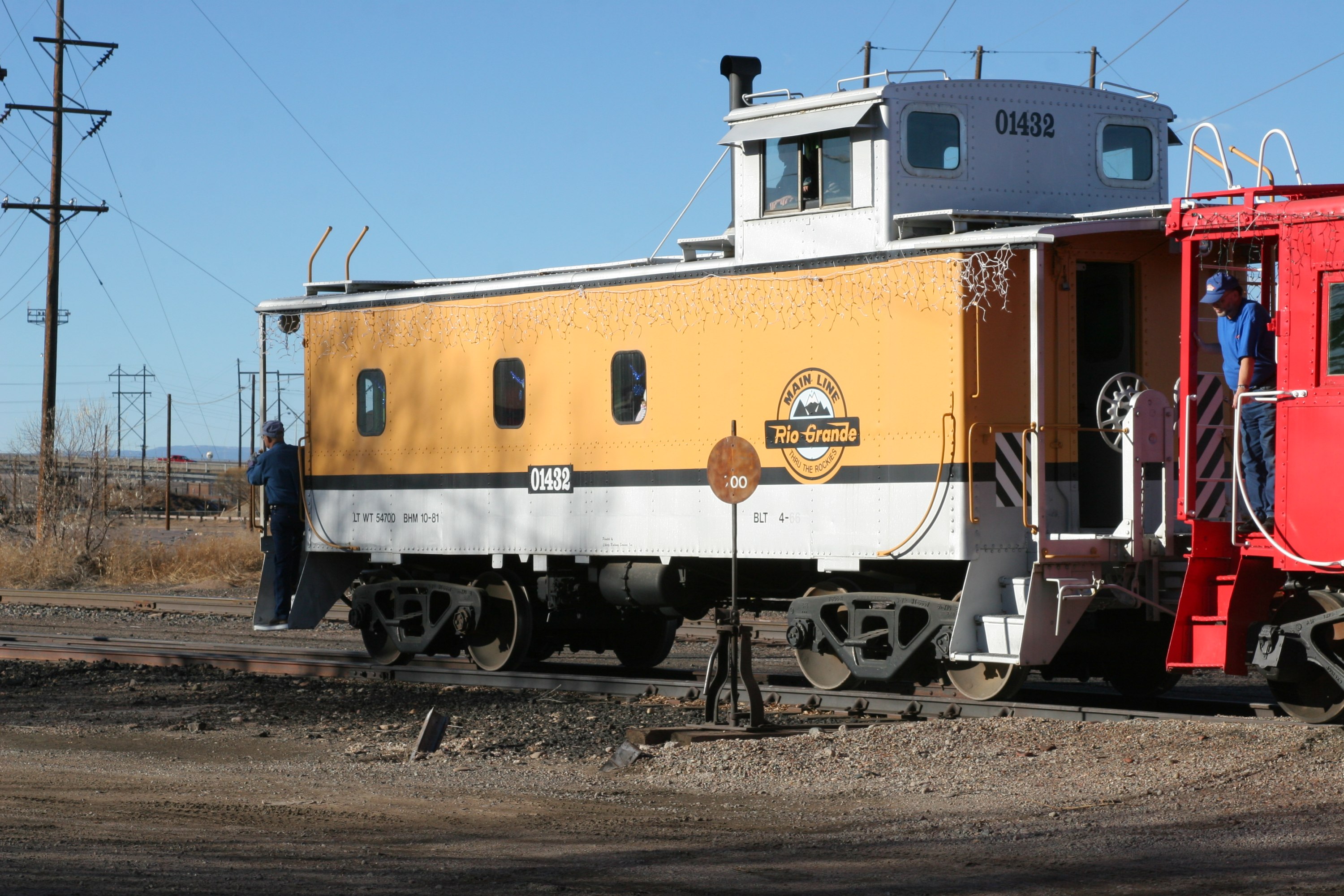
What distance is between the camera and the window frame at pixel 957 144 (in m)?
12.6

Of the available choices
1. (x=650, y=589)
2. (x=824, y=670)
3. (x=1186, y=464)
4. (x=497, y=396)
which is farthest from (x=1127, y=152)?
(x=497, y=396)

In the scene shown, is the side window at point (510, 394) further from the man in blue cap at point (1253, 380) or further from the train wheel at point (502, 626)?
the man in blue cap at point (1253, 380)

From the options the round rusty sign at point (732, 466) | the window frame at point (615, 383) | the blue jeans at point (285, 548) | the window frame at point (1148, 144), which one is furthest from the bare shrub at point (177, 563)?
the window frame at point (1148, 144)

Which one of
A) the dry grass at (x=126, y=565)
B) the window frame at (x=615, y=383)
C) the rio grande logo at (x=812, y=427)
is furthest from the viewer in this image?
the dry grass at (x=126, y=565)

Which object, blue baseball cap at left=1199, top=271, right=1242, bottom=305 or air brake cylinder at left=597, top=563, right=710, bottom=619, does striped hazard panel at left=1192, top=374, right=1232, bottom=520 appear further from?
air brake cylinder at left=597, top=563, right=710, bottom=619

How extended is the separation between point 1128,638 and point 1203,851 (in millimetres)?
5438

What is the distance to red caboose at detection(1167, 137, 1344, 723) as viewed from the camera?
10.0 m

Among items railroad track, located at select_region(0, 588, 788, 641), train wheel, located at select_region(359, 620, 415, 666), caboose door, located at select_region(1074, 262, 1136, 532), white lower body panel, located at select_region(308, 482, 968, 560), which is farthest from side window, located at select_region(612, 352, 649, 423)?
railroad track, located at select_region(0, 588, 788, 641)

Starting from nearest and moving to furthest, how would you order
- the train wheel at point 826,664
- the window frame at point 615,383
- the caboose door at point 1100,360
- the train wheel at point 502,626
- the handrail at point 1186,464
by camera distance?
the handrail at point 1186,464 → the caboose door at point 1100,360 → the train wheel at point 826,664 → the window frame at point 615,383 → the train wheel at point 502,626

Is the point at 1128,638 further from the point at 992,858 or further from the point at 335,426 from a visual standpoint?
the point at 335,426

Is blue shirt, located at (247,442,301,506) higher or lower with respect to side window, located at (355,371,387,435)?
lower

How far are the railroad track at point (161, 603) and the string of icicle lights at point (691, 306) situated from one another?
21.1 ft

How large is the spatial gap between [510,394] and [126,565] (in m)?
18.4

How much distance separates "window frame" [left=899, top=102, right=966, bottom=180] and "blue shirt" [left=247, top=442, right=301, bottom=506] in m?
7.39
